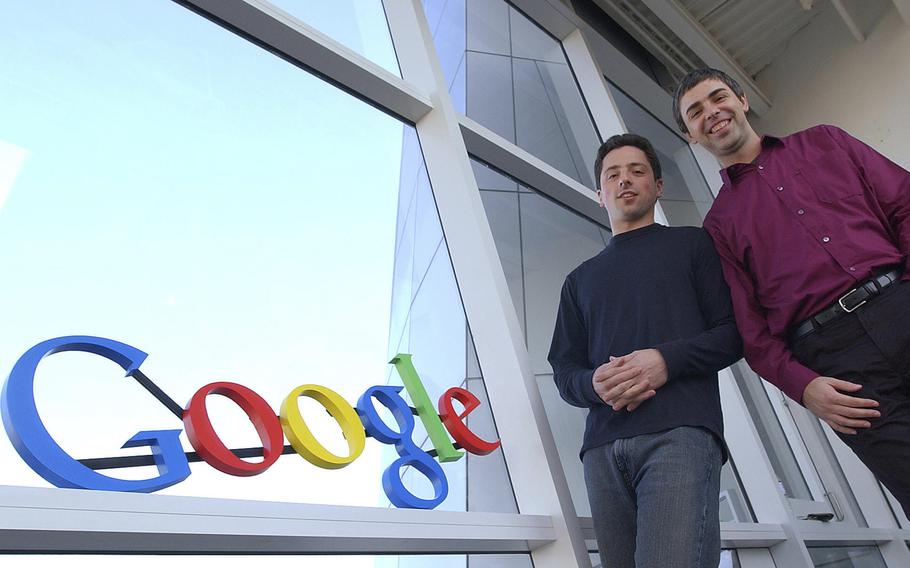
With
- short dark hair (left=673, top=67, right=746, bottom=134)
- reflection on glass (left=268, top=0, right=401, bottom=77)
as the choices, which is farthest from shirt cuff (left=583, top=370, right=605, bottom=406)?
reflection on glass (left=268, top=0, right=401, bottom=77)

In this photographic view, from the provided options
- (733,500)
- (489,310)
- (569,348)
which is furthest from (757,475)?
(569,348)

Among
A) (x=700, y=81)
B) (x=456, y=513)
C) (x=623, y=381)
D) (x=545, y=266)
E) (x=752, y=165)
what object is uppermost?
(x=545, y=266)

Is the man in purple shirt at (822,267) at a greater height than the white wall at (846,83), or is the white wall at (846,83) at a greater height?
the white wall at (846,83)

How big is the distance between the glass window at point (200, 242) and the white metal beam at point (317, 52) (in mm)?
47

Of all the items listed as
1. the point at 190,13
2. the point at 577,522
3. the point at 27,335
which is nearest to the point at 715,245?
the point at 577,522

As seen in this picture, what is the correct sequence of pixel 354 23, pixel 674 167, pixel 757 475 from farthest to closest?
pixel 674 167
pixel 757 475
pixel 354 23

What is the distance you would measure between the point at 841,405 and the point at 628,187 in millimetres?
668

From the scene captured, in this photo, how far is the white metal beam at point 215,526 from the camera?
0.95m

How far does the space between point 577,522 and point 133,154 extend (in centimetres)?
135

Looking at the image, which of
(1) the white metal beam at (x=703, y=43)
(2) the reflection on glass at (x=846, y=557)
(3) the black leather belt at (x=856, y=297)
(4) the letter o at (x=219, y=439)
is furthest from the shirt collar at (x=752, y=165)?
(1) the white metal beam at (x=703, y=43)

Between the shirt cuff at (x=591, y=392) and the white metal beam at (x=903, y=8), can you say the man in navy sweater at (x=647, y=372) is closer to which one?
the shirt cuff at (x=591, y=392)

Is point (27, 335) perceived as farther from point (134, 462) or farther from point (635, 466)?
point (635, 466)

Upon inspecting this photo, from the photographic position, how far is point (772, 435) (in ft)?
10.6

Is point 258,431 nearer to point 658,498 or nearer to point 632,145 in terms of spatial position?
point 658,498
